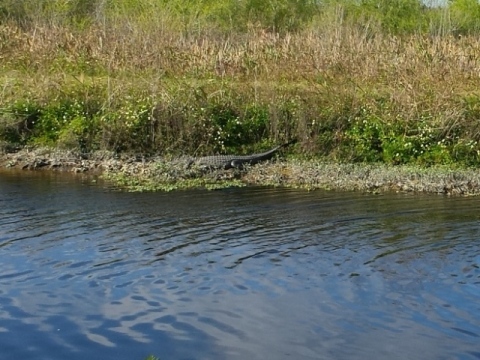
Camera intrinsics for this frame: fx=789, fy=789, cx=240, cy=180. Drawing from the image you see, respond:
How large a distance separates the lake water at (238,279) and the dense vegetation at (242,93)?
3690 mm

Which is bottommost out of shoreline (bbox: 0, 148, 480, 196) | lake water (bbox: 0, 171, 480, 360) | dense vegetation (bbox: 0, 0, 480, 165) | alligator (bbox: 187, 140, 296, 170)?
lake water (bbox: 0, 171, 480, 360)

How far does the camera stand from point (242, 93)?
17109mm

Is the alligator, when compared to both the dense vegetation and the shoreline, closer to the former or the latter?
the shoreline

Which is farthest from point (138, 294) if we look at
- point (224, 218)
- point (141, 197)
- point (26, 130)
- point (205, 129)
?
point (26, 130)

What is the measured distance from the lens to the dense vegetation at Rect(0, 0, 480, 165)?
15945 mm

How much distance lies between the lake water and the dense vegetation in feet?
12.1

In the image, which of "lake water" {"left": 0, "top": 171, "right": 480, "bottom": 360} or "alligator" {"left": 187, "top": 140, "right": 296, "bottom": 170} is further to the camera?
"alligator" {"left": 187, "top": 140, "right": 296, "bottom": 170}

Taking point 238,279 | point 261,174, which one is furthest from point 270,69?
point 238,279

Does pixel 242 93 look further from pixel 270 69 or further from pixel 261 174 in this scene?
pixel 261 174

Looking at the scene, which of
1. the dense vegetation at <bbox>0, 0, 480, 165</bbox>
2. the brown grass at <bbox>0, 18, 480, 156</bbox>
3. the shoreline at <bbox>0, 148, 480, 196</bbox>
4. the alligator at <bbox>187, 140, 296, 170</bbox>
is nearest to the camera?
the shoreline at <bbox>0, 148, 480, 196</bbox>

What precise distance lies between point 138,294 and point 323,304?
5.89 ft

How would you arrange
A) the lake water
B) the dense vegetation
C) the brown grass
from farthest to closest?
the brown grass → the dense vegetation → the lake water

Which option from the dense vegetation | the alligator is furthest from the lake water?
the dense vegetation

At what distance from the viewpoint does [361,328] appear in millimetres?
6828
